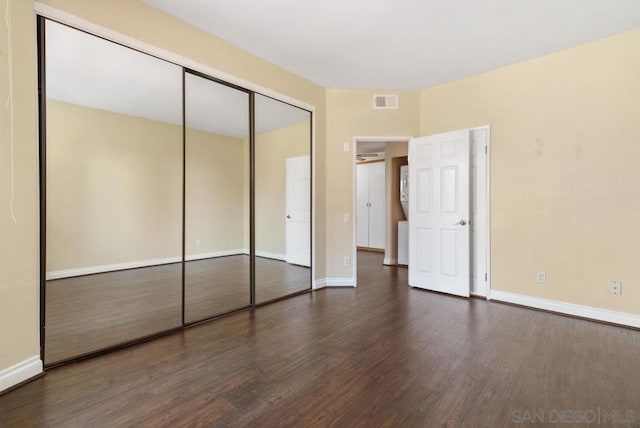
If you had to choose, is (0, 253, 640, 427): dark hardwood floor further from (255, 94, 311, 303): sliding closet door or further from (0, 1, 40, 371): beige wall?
(255, 94, 311, 303): sliding closet door

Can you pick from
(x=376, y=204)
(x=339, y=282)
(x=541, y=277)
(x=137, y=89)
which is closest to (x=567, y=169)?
(x=541, y=277)

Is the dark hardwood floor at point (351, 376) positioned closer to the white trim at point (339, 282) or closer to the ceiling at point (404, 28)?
the white trim at point (339, 282)

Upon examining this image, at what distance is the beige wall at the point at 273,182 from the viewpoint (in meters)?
3.74

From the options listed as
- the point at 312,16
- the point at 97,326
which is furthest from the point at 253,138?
the point at 97,326

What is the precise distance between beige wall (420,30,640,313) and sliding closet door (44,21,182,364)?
387cm

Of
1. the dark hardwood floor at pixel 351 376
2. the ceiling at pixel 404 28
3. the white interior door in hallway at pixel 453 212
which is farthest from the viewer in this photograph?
the white interior door in hallway at pixel 453 212

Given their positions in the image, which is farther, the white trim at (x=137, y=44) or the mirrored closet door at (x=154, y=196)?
the mirrored closet door at (x=154, y=196)

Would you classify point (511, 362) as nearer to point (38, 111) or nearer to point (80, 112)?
point (38, 111)

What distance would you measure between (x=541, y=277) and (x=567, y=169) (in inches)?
50.3

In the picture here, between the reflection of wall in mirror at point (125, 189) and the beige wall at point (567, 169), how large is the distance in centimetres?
333

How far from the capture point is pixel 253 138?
12.0ft

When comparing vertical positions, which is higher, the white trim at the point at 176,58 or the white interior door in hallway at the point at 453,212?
the white trim at the point at 176,58

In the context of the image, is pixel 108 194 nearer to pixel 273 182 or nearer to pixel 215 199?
pixel 215 199

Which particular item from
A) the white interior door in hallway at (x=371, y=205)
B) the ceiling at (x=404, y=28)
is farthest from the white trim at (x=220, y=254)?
the white interior door in hallway at (x=371, y=205)
